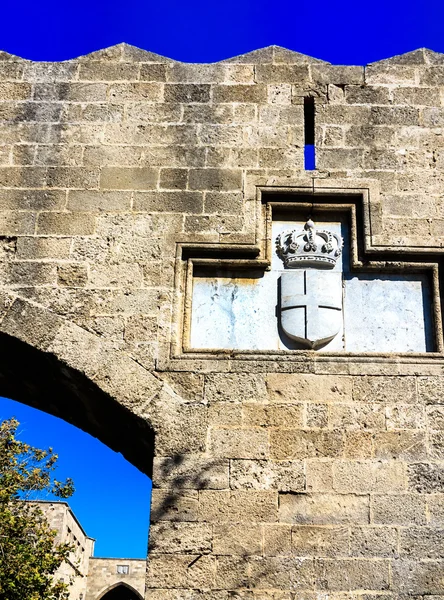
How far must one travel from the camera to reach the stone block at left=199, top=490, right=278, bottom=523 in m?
4.46

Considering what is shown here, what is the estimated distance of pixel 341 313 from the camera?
5.02 metres

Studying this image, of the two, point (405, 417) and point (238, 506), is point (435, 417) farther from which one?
point (238, 506)

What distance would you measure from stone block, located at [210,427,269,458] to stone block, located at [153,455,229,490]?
→ 0.06m

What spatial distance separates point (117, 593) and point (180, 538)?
32452mm

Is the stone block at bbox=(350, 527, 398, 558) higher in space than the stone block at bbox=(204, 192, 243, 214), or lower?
lower

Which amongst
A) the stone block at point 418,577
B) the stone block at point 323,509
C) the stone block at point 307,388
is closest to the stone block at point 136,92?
the stone block at point 307,388

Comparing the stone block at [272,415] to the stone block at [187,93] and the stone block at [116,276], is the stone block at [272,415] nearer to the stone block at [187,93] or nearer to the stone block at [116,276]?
the stone block at [116,276]

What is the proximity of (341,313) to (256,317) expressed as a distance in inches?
20.6

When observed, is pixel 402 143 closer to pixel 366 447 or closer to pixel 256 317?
pixel 256 317

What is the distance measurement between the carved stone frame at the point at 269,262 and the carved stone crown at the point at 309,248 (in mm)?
95

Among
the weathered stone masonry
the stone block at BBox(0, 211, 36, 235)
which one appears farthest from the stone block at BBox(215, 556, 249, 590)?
the stone block at BBox(0, 211, 36, 235)

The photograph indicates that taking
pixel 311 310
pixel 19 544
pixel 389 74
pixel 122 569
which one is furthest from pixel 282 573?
pixel 122 569

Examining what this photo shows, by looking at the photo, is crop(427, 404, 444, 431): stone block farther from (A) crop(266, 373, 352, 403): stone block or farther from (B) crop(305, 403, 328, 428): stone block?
(B) crop(305, 403, 328, 428): stone block

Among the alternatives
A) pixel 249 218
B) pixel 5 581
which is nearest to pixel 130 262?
pixel 249 218
